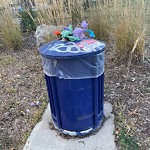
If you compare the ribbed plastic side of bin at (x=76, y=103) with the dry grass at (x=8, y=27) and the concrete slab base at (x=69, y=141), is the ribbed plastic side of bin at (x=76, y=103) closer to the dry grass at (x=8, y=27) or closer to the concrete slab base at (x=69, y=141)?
the concrete slab base at (x=69, y=141)

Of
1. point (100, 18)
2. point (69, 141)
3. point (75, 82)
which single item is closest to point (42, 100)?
point (69, 141)

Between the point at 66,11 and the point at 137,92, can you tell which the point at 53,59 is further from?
the point at 66,11

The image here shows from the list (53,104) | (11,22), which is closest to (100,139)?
(53,104)

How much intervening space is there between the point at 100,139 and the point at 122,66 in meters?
1.38

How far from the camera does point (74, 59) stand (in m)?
1.75

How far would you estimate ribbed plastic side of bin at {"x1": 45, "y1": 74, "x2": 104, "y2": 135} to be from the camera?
1887mm

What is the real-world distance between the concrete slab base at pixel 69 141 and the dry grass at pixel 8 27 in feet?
7.38

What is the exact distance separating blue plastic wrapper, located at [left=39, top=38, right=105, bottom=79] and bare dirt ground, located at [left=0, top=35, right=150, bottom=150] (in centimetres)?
68

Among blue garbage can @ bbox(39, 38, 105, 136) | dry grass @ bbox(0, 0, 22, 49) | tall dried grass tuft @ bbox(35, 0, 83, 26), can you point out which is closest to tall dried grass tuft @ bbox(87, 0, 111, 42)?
tall dried grass tuft @ bbox(35, 0, 83, 26)

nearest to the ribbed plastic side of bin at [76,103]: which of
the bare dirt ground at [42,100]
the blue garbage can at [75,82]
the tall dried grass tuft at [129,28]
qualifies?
the blue garbage can at [75,82]

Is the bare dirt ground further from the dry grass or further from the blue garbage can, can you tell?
the dry grass

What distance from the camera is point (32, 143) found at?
2.14 m

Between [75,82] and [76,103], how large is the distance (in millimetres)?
195

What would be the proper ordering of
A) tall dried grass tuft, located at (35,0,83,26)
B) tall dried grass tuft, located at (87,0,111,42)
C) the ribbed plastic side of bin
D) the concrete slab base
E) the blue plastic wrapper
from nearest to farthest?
the blue plastic wrapper
the ribbed plastic side of bin
the concrete slab base
tall dried grass tuft, located at (35,0,83,26)
tall dried grass tuft, located at (87,0,111,42)
